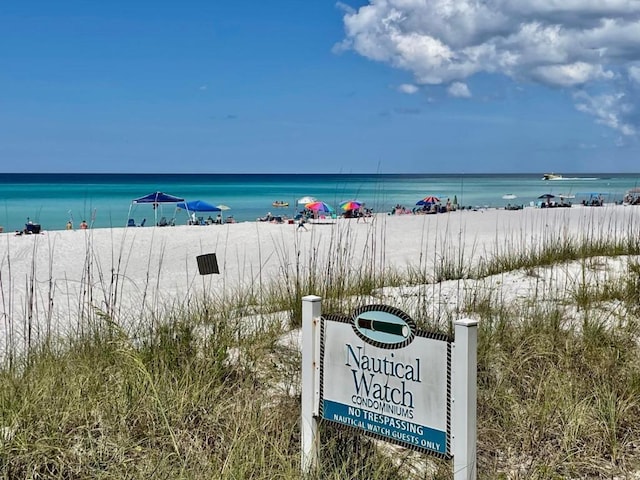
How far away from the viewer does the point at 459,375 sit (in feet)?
7.71

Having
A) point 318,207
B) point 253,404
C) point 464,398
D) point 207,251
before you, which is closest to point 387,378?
point 464,398

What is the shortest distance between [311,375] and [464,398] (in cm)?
71

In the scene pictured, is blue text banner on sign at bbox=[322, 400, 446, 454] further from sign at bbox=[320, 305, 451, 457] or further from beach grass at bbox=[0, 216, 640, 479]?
beach grass at bbox=[0, 216, 640, 479]

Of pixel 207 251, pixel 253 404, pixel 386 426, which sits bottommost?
pixel 207 251

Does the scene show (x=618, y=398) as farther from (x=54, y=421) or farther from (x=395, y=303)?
(x=54, y=421)

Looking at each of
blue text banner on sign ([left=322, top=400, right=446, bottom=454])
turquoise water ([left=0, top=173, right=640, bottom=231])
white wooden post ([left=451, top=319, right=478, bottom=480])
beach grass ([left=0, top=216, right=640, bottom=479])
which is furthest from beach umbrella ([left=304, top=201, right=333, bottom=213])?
white wooden post ([left=451, top=319, right=478, bottom=480])

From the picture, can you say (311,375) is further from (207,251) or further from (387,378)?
(207,251)

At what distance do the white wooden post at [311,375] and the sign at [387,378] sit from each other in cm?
3

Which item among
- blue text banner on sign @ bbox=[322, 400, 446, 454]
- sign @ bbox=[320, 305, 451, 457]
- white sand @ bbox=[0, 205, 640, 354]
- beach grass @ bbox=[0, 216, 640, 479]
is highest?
sign @ bbox=[320, 305, 451, 457]

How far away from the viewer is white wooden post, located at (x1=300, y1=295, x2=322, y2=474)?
2.80 metres

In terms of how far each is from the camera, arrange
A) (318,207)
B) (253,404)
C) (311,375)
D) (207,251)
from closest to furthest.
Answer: (311,375) < (253,404) < (207,251) < (318,207)

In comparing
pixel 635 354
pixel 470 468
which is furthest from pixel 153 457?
pixel 635 354

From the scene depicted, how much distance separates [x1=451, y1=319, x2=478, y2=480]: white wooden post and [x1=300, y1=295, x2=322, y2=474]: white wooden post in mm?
643

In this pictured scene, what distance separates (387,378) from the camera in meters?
2.56
